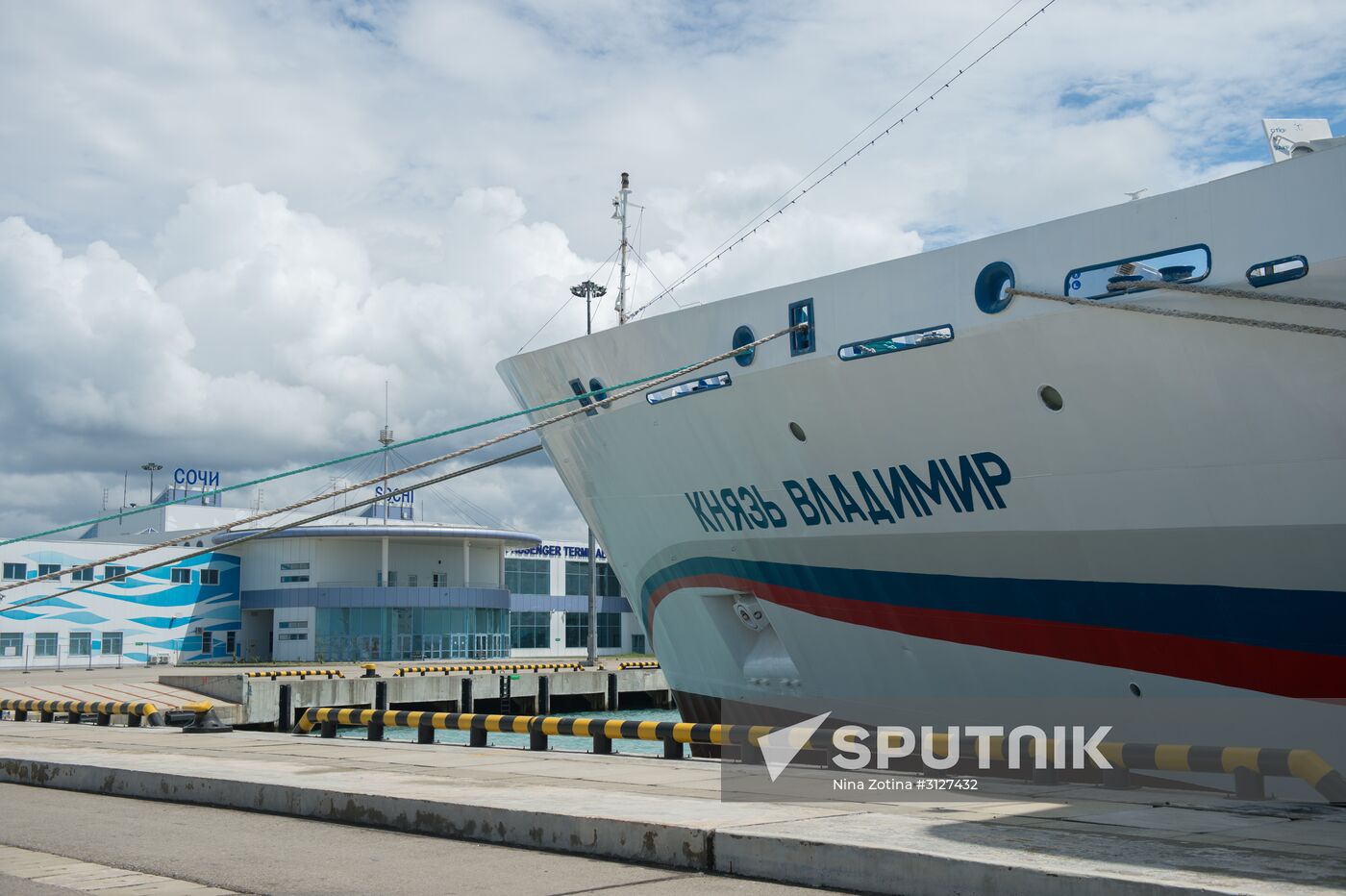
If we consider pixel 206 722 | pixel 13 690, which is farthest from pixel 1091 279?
pixel 13 690

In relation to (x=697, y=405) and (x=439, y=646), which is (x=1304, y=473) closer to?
(x=697, y=405)

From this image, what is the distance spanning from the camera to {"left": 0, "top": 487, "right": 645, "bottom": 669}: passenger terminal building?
5288cm

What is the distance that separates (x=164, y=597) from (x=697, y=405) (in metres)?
49.0

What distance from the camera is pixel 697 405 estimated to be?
1345cm

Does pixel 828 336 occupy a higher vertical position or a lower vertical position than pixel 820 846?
higher

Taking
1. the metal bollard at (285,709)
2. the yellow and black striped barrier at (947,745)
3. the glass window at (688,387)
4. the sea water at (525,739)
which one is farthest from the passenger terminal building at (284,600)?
the glass window at (688,387)

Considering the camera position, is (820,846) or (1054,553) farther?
(1054,553)

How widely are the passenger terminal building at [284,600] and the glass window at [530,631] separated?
0.30 m

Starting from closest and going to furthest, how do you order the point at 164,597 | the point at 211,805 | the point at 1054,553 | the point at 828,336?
the point at 211,805, the point at 1054,553, the point at 828,336, the point at 164,597

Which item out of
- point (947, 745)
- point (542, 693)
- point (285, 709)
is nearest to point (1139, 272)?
point (947, 745)

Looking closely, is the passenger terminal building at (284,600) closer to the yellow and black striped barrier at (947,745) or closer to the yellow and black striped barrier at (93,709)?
the yellow and black striped barrier at (93,709)

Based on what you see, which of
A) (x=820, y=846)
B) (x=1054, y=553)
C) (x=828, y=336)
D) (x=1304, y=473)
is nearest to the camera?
(x=820, y=846)

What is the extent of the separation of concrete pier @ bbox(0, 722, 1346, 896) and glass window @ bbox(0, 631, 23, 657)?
144ft

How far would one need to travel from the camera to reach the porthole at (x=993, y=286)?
10.7 metres
